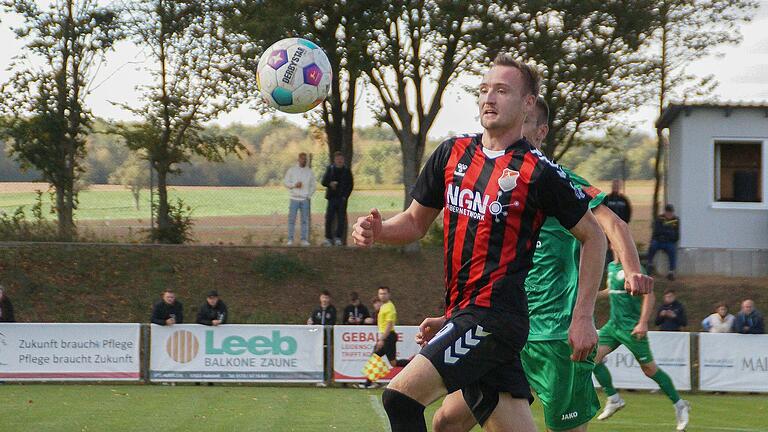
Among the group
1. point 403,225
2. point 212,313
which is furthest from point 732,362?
point 403,225

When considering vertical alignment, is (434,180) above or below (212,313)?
above

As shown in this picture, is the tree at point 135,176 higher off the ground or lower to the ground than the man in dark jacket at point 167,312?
higher

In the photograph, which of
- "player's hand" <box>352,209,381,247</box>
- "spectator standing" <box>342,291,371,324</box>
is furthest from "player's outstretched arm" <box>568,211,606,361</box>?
"spectator standing" <box>342,291,371,324</box>

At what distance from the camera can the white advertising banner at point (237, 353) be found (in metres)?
17.5

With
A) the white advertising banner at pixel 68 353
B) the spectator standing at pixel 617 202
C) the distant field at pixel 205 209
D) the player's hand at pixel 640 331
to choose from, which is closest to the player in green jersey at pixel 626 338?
the player's hand at pixel 640 331

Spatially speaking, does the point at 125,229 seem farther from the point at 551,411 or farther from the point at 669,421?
the point at 551,411

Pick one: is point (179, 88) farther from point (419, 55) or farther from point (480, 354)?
point (480, 354)

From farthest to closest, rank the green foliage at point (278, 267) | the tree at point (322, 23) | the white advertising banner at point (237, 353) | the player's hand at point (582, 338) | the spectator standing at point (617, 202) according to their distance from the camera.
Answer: the green foliage at point (278, 267) < the tree at point (322, 23) < the spectator standing at point (617, 202) < the white advertising banner at point (237, 353) < the player's hand at point (582, 338)

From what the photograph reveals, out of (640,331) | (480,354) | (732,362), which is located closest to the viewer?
(480,354)

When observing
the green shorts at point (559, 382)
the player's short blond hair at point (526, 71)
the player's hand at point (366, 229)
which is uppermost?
the player's short blond hair at point (526, 71)

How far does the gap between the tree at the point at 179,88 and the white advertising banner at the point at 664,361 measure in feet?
36.3

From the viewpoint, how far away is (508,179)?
489 cm

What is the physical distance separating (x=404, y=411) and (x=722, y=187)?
72.4ft

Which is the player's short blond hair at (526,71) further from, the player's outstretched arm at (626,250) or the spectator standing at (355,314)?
the spectator standing at (355,314)
